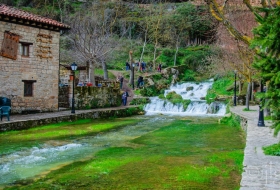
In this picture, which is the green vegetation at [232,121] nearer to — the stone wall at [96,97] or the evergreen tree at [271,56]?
the stone wall at [96,97]

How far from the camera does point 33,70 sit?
68.6 feet

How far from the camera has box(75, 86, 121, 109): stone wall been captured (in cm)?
2455

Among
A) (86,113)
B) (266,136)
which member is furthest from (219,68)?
(266,136)

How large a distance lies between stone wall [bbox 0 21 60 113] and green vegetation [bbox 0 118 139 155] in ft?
11.3

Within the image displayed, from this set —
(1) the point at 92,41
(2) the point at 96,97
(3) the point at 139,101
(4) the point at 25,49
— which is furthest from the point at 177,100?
(4) the point at 25,49

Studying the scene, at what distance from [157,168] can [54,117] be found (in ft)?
35.9

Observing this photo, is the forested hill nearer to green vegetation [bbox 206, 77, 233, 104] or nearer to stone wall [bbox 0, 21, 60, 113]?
green vegetation [bbox 206, 77, 233, 104]

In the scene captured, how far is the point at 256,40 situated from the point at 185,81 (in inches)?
1400

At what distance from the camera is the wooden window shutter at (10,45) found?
1909 centimetres

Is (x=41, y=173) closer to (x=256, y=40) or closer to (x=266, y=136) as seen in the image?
(x=256, y=40)

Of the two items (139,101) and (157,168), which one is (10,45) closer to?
(139,101)

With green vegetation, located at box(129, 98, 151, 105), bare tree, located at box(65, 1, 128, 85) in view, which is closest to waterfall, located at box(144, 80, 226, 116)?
green vegetation, located at box(129, 98, 151, 105)

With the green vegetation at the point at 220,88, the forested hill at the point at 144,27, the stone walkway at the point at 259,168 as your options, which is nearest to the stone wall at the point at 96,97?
the green vegetation at the point at 220,88

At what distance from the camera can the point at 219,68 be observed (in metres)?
34.4
